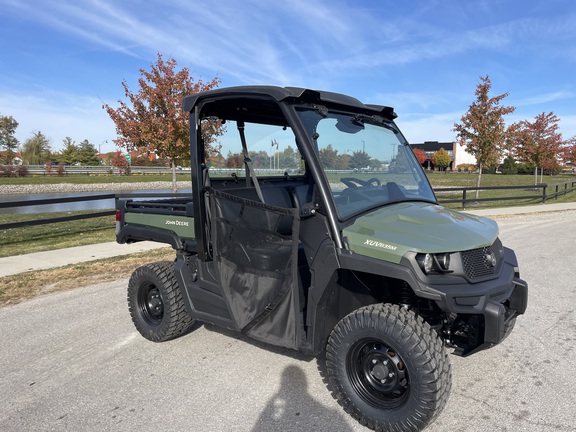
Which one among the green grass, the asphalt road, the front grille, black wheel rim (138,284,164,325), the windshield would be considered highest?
the windshield

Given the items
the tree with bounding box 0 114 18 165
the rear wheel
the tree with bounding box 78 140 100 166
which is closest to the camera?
the rear wheel

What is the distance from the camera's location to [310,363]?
12.3ft

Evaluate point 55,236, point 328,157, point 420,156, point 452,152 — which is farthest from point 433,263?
point 452,152

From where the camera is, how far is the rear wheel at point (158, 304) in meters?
4.11

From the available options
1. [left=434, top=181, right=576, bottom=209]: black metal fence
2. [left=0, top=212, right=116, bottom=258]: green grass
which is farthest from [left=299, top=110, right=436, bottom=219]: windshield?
[left=0, top=212, right=116, bottom=258]: green grass

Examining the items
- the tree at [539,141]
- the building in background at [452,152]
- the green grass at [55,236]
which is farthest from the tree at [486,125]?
the building in background at [452,152]

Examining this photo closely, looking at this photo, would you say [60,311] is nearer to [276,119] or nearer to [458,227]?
[276,119]

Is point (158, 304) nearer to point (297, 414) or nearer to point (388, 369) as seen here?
point (297, 414)

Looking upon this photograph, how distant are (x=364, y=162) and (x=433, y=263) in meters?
1.12

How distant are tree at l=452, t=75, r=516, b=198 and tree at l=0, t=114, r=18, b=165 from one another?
45598 mm

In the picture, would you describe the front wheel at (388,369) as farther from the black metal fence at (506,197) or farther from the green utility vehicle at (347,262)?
the black metal fence at (506,197)

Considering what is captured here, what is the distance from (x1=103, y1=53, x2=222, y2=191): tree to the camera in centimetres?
1269

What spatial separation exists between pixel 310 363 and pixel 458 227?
173cm

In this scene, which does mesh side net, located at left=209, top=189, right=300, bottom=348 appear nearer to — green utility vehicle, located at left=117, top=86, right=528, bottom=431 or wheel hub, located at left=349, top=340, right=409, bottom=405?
green utility vehicle, located at left=117, top=86, right=528, bottom=431
